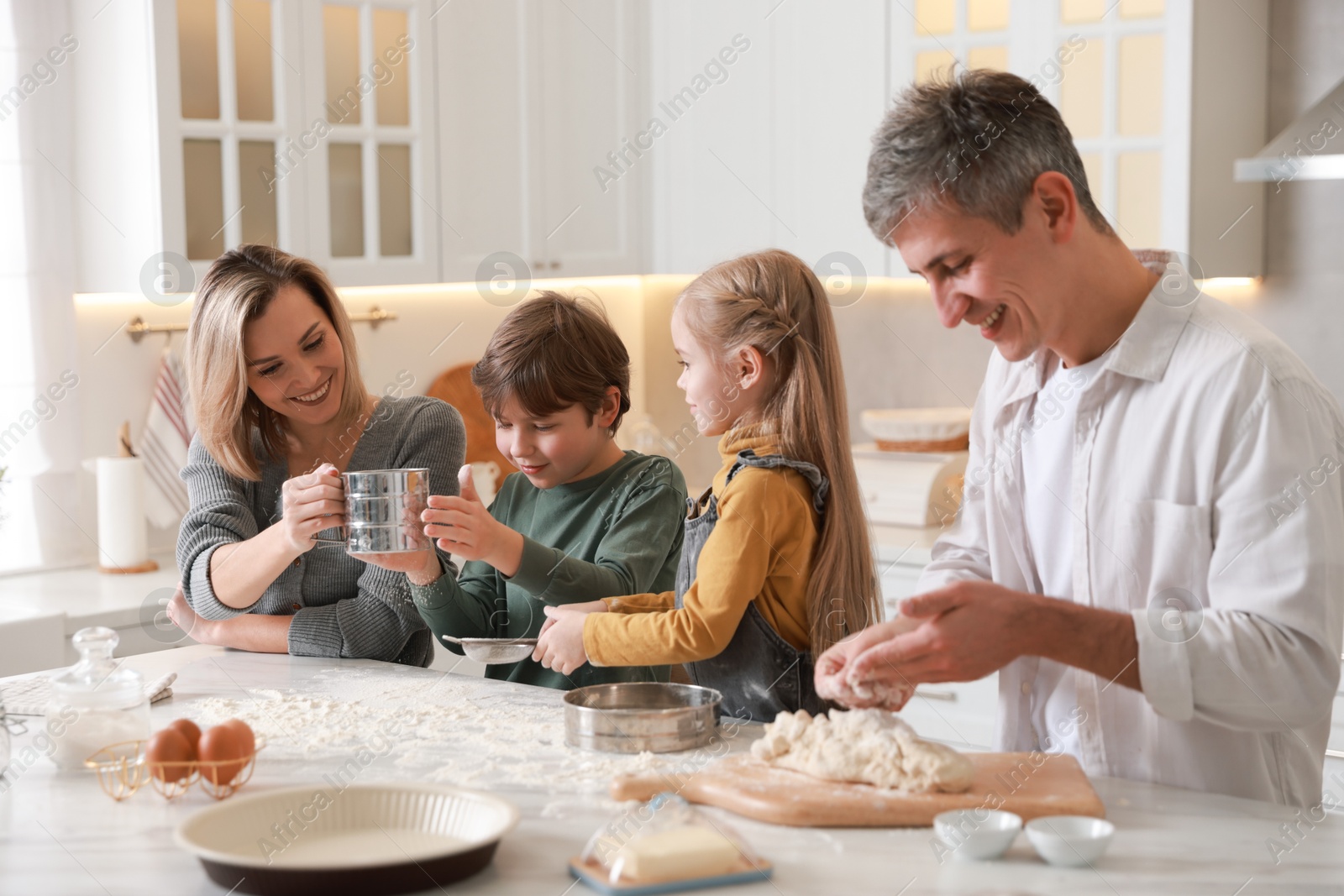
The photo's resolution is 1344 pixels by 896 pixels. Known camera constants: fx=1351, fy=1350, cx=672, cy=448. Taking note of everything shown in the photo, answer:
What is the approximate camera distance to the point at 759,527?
153cm

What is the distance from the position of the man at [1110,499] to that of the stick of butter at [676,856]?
0.27 metres

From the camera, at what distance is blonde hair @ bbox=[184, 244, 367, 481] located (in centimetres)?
194

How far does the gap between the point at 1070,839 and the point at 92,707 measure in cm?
95

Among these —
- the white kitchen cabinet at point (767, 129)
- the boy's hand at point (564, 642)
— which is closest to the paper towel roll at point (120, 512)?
the white kitchen cabinet at point (767, 129)

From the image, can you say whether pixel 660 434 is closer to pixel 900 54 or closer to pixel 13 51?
pixel 900 54

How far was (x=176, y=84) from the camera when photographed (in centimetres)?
279

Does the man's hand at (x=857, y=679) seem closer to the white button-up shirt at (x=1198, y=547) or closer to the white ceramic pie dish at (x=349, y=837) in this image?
the white button-up shirt at (x=1198, y=547)

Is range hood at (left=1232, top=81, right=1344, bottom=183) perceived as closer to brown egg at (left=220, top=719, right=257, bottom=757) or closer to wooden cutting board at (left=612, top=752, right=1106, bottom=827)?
wooden cutting board at (left=612, top=752, right=1106, bottom=827)

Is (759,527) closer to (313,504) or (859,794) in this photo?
Result: (859,794)

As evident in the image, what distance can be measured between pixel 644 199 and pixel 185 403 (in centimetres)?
143

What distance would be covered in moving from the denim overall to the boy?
261mm

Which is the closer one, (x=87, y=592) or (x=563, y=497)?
(x=563, y=497)

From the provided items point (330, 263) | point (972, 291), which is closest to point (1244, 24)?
point (972, 291)

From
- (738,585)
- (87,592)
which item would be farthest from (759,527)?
(87,592)
